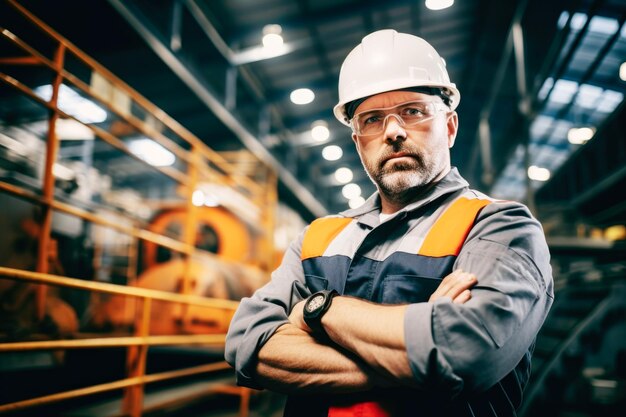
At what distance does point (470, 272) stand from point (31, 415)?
127 inches

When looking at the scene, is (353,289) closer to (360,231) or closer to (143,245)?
(360,231)

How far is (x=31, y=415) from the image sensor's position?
295 centimetres

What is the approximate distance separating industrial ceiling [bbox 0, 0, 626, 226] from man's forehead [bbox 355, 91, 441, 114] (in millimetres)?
2749

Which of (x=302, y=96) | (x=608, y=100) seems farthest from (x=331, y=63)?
(x=608, y=100)

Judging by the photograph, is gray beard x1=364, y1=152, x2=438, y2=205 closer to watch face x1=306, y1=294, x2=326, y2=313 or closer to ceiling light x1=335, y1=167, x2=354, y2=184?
watch face x1=306, y1=294, x2=326, y2=313

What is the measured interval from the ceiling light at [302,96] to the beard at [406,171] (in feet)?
26.6

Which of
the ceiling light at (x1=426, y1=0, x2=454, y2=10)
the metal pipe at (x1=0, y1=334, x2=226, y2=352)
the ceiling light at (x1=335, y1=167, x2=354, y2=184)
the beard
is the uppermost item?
the ceiling light at (x1=426, y1=0, x2=454, y2=10)

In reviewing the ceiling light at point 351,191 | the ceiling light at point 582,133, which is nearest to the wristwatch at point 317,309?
the ceiling light at point 582,133

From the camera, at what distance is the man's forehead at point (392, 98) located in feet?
6.22

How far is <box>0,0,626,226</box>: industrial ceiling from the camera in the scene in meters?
4.82

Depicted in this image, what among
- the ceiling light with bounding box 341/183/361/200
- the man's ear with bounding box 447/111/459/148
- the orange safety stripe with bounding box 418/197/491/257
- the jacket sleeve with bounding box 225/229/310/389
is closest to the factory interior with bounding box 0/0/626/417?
the jacket sleeve with bounding box 225/229/310/389

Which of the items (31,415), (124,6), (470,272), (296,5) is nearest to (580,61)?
(296,5)

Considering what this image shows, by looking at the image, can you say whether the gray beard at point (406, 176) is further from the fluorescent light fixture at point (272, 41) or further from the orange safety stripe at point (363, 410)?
the fluorescent light fixture at point (272, 41)

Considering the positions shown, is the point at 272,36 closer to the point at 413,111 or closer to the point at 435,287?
the point at 413,111
